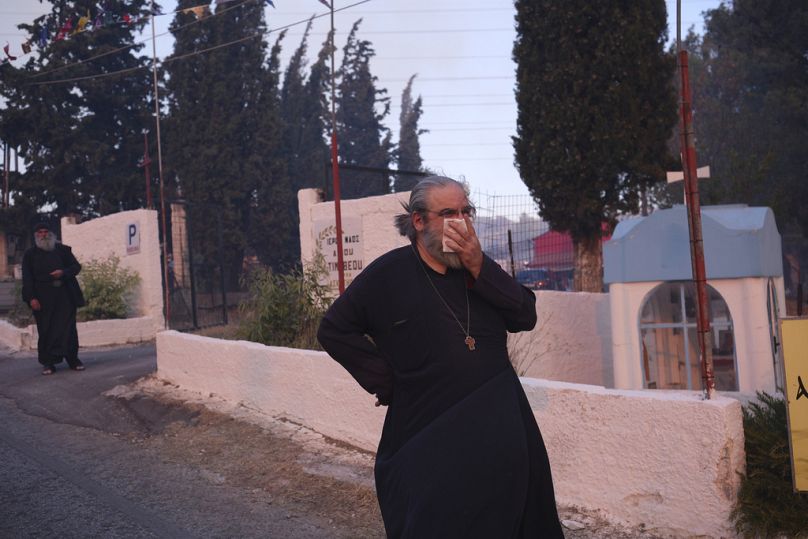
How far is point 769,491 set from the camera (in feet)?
14.3

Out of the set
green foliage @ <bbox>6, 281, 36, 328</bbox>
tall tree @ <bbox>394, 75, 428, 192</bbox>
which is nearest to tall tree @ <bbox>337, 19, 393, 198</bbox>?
tall tree @ <bbox>394, 75, 428, 192</bbox>

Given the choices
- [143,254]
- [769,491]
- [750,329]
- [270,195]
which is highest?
[270,195]

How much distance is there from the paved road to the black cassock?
225 centimetres

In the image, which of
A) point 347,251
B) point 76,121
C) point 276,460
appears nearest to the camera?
point 276,460

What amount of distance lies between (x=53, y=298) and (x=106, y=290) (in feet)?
16.1

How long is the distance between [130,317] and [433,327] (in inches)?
584

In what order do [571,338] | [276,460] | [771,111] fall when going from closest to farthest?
[276,460]
[571,338]
[771,111]

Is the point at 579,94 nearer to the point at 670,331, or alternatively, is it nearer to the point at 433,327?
the point at 670,331

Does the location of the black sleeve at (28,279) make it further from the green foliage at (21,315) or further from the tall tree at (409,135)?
the tall tree at (409,135)

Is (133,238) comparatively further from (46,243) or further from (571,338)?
(571,338)

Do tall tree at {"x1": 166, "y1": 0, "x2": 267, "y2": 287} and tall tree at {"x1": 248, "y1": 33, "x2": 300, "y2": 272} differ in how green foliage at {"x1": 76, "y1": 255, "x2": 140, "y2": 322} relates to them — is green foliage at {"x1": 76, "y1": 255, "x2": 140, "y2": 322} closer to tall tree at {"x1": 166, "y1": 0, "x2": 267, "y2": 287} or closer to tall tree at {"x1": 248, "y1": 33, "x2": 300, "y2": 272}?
tall tree at {"x1": 166, "y1": 0, "x2": 267, "y2": 287}

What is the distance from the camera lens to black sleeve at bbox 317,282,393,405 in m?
3.21

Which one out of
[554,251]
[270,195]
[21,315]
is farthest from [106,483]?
[270,195]

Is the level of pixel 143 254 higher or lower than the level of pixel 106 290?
higher
